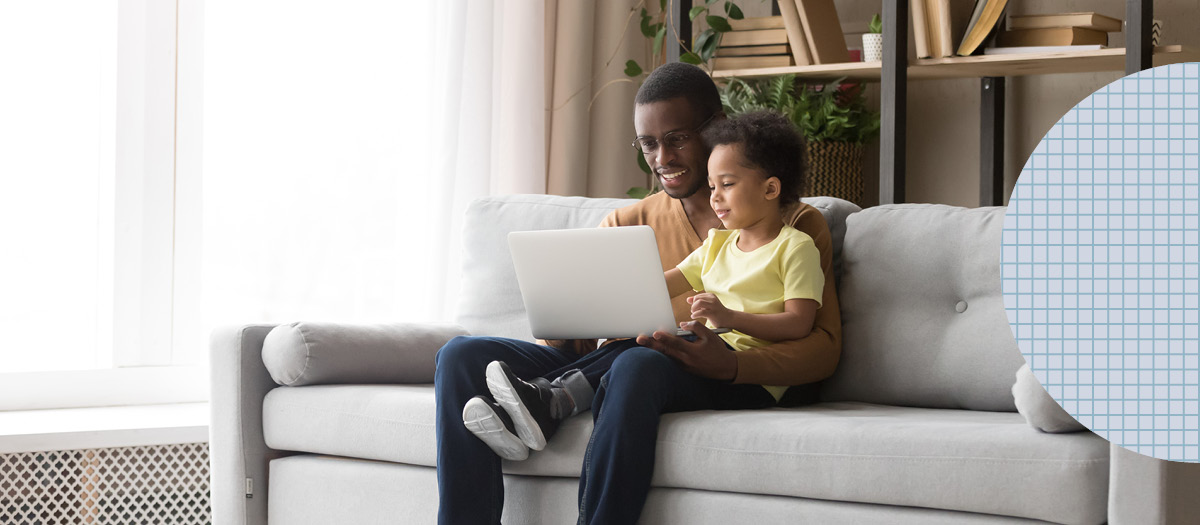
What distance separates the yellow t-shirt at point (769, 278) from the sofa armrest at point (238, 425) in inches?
31.1

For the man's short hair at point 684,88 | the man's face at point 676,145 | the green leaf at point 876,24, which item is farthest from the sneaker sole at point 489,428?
the green leaf at point 876,24

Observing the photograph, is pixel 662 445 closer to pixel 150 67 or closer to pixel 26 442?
pixel 26 442

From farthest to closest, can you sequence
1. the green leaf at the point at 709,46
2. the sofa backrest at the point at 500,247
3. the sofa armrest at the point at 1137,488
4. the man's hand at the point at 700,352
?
the green leaf at the point at 709,46, the sofa backrest at the point at 500,247, the man's hand at the point at 700,352, the sofa armrest at the point at 1137,488

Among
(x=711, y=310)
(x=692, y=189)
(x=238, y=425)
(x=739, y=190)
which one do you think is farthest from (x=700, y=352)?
(x=238, y=425)

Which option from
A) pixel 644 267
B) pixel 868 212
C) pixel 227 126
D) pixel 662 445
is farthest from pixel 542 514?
pixel 227 126

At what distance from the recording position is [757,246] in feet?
6.05

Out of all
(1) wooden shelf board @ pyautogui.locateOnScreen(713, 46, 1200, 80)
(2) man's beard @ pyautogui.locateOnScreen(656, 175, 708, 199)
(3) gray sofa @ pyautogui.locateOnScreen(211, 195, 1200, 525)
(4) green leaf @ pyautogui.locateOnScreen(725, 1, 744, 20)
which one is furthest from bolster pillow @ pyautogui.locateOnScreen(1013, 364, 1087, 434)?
(4) green leaf @ pyautogui.locateOnScreen(725, 1, 744, 20)

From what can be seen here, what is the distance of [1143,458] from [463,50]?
6.56ft

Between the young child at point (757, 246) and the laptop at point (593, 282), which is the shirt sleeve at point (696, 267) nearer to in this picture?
the young child at point (757, 246)

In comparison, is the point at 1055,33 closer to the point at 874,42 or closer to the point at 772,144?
the point at 874,42

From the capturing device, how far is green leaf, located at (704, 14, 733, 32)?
9.11 feet

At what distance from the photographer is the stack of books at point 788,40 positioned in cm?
270

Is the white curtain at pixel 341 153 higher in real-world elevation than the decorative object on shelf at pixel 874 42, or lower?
lower

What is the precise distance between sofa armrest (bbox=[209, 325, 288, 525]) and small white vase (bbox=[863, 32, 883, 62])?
1.53 m
